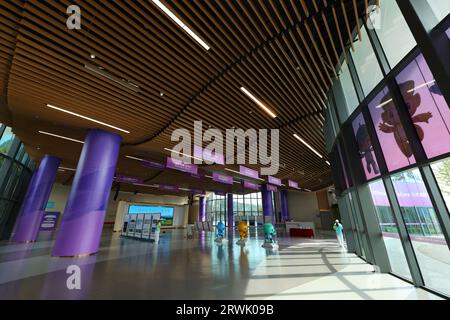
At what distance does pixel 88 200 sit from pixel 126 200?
71.1ft

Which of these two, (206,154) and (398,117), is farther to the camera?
(206,154)

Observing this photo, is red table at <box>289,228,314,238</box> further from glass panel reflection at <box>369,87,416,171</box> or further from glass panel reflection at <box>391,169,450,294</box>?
glass panel reflection at <box>369,87,416,171</box>

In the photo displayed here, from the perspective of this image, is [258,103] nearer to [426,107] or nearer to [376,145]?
[376,145]

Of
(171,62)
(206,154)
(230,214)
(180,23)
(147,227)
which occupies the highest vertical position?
(171,62)

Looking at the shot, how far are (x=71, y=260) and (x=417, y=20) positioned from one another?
8.87m

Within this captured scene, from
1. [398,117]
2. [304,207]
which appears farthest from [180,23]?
[304,207]

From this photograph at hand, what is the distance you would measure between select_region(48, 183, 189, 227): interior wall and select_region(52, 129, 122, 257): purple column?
53.3ft

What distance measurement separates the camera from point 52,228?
1814cm

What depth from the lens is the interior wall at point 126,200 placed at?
827 inches

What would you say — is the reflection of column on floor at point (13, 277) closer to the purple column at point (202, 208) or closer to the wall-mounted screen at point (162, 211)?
the wall-mounted screen at point (162, 211)

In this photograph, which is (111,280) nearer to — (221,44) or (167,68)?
(167,68)

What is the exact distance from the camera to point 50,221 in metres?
18.1

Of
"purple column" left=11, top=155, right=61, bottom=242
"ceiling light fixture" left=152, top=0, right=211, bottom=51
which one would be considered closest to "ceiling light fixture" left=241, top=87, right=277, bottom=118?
"ceiling light fixture" left=152, top=0, right=211, bottom=51
